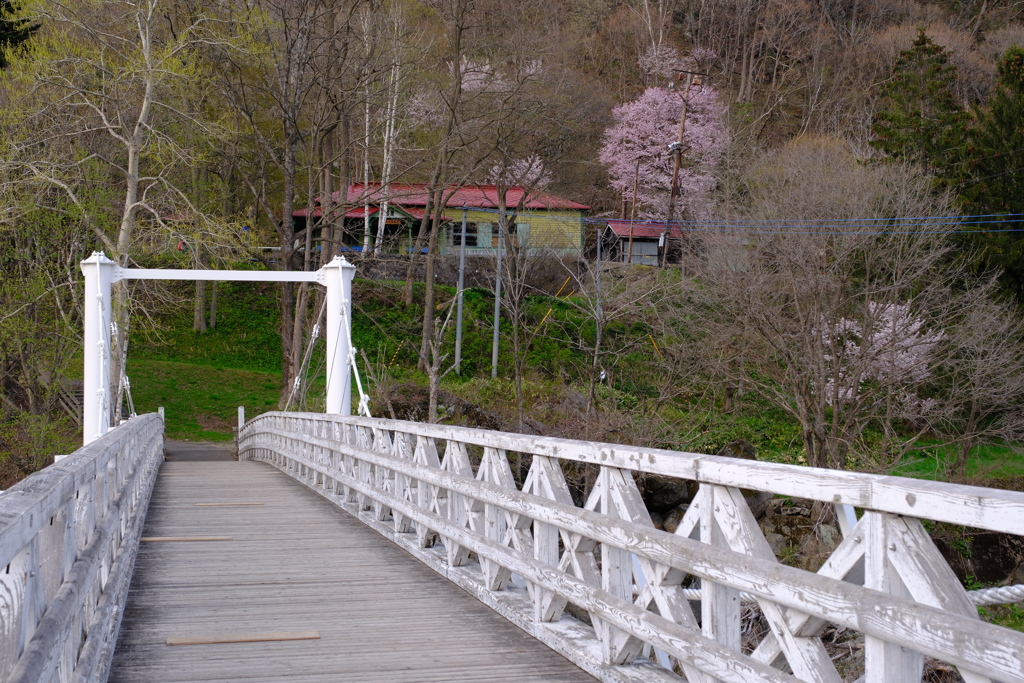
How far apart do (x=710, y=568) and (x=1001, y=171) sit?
27836 millimetres

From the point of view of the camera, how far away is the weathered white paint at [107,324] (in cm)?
1458

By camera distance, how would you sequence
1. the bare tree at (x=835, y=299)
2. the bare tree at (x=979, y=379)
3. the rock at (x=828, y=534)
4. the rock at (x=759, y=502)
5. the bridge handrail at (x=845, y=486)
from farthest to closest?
the bare tree at (x=979, y=379) → the bare tree at (x=835, y=299) → the rock at (x=759, y=502) → the rock at (x=828, y=534) → the bridge handrail at (x=845, y=486)

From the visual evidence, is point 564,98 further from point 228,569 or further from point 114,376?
point 228,569

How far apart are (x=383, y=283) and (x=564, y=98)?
1198cm

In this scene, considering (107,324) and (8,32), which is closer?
(107,324)

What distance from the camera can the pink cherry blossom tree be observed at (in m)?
42.8

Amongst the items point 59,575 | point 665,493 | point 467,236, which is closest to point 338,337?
point 665,493

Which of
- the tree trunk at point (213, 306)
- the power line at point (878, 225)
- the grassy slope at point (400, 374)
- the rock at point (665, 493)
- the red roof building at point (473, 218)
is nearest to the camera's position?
the rock at point (665, 493)

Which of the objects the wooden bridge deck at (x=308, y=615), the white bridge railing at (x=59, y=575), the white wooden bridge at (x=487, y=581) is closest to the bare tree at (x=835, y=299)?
the white wooden bridge at (x=487, y=581)

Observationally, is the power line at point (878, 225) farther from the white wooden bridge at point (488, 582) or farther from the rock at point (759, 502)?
the white wooden bridge at point (488, 582)

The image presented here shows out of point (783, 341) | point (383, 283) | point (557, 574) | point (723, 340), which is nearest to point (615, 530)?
point (557, 574)

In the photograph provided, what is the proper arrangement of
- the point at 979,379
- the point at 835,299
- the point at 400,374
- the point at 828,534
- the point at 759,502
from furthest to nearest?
the point at 400,374
the point at 979,379
the point at 835,299
the point at 759,502
the point at 828,534

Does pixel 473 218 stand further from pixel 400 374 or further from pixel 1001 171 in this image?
pixel 1001 171

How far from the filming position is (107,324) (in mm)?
15992
